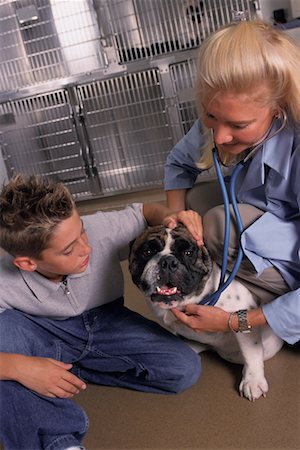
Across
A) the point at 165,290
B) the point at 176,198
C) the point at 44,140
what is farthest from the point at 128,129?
the point at 165,290

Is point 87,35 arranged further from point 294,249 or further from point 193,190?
point 294,249

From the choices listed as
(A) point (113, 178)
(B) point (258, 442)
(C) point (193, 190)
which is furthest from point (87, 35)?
(B) point (258, 442)

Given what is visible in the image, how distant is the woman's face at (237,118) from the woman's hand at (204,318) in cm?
37

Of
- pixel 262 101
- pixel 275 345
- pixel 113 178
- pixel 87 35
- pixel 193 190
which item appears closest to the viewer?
pixel 262 101

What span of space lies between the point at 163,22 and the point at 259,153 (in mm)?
1649

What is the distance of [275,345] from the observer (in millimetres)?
1261

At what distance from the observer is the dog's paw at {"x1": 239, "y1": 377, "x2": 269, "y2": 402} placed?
114 cm

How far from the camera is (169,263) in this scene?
108 cm

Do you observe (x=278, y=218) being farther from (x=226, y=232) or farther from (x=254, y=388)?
(x=254, y=388)

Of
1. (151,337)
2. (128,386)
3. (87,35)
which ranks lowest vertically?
(128,386)

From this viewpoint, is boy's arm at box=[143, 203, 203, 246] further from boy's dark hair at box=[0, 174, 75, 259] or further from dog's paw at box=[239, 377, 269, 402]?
dog's paw at box=[239, 377, 269, 402]

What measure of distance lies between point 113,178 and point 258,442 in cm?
204

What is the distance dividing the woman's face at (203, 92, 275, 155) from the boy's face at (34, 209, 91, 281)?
14.9 inches

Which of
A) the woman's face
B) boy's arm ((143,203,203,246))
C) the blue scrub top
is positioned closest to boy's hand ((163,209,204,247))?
boy's arm ((143,203,203,246))
